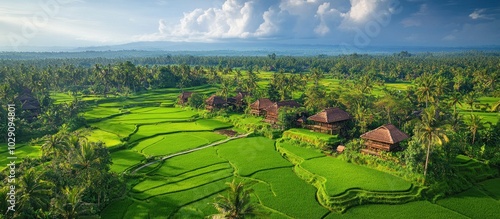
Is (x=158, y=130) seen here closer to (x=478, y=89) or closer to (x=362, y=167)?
(x=362, y=167)

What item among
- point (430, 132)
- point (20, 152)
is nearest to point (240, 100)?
point (20, 152)

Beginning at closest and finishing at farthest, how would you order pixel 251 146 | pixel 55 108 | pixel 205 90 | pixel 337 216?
pixel 337 216 → pixel 251 146 → pixel 55 108 → pixel 205 90

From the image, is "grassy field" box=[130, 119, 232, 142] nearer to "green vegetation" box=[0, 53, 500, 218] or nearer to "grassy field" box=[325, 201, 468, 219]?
"green vegetation" box=[0, 53, 500, 218]

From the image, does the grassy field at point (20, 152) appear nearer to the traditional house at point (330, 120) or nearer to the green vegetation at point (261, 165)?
the green vegetation at point (261, 165)

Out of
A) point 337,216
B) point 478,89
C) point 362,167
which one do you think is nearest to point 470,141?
point 362,167

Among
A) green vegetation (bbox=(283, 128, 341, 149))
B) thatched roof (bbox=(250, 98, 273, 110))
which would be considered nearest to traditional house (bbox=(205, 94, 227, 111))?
thatched roof (bbox=(250, 98, 273, 110))

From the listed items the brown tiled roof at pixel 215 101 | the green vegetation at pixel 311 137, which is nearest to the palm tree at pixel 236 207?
the green vegetation at pixel 311 137

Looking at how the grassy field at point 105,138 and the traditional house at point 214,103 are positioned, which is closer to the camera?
the grassy field at point 105,138

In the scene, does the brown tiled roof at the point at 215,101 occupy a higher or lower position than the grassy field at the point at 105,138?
higher

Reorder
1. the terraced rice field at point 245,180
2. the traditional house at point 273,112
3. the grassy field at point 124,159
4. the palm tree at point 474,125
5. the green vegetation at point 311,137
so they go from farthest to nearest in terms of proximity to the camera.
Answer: the traditional house at point 273,112
the green vegetation at point 311,137
the palm tree at point 474,125
the grassy field at point 124,159
the terraced rice field at point 245,180
